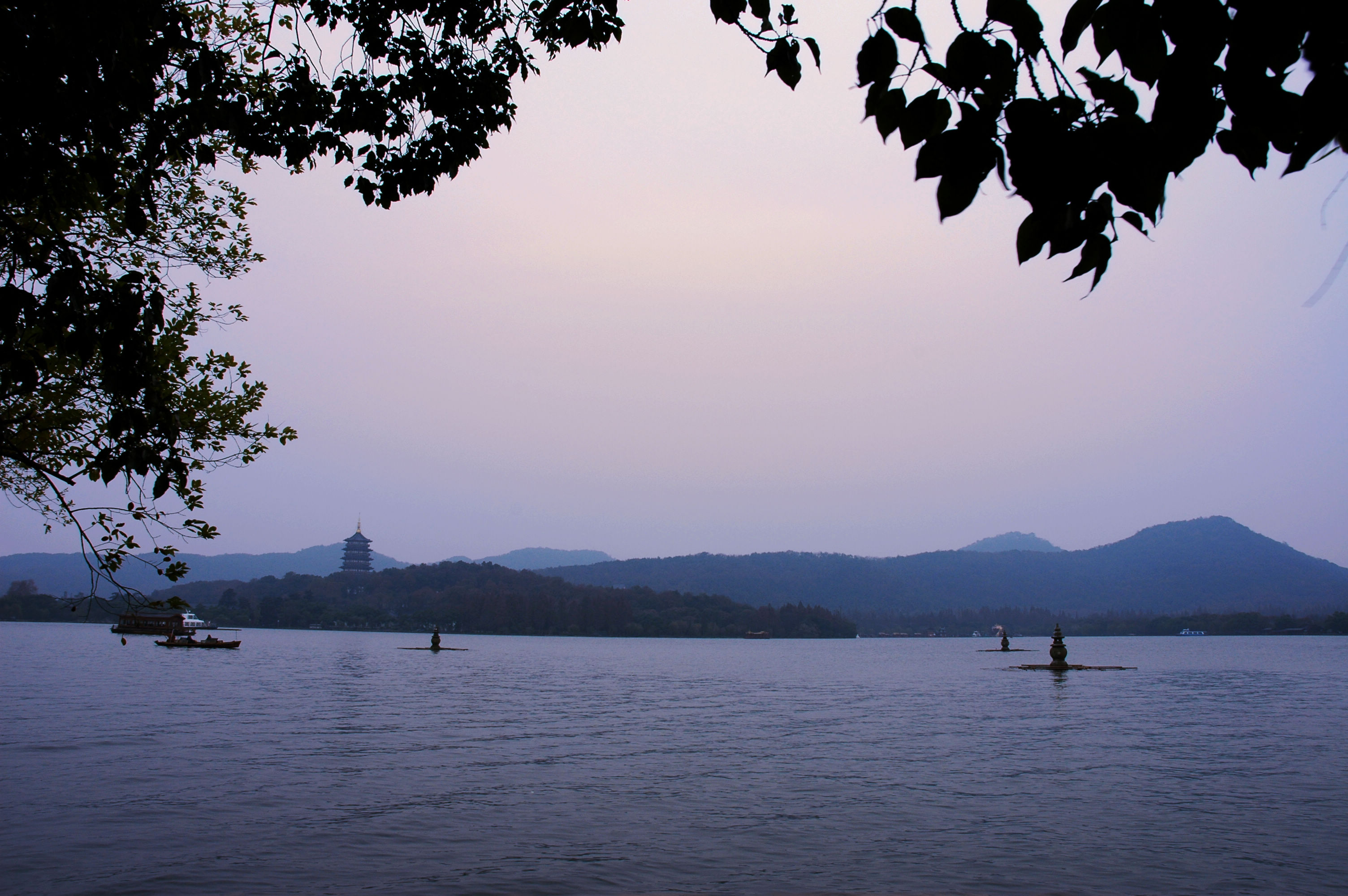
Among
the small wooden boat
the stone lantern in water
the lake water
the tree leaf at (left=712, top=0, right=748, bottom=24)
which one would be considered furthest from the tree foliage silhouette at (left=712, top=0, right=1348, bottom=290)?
the small wooden boat

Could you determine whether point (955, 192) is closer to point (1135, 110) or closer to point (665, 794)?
point (1135, 110)

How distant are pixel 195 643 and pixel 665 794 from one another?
98549 millimetres

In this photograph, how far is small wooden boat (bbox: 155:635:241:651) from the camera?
316 feet

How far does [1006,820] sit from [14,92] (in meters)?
18.5

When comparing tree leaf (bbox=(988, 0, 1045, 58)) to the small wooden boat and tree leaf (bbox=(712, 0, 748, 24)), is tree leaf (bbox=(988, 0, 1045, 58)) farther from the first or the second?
the small wooden boat

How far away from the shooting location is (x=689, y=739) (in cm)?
3048

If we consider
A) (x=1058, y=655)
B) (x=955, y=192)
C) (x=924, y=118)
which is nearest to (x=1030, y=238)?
(x=955, y=192)

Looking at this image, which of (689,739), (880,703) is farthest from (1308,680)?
(689,739)

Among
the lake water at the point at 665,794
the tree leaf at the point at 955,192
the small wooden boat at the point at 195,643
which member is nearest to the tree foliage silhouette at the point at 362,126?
the tree leaf at the point at 955,192

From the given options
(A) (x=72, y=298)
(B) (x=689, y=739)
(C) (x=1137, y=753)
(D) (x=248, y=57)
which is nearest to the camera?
(A) (x=72, y=298)

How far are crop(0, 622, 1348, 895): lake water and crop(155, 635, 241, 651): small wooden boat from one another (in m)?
51.3

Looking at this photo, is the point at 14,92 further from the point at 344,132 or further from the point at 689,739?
the point at 689,739

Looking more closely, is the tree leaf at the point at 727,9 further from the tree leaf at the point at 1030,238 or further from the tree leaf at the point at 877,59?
the tree leaf at the point at 1030,238

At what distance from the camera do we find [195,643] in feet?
333
